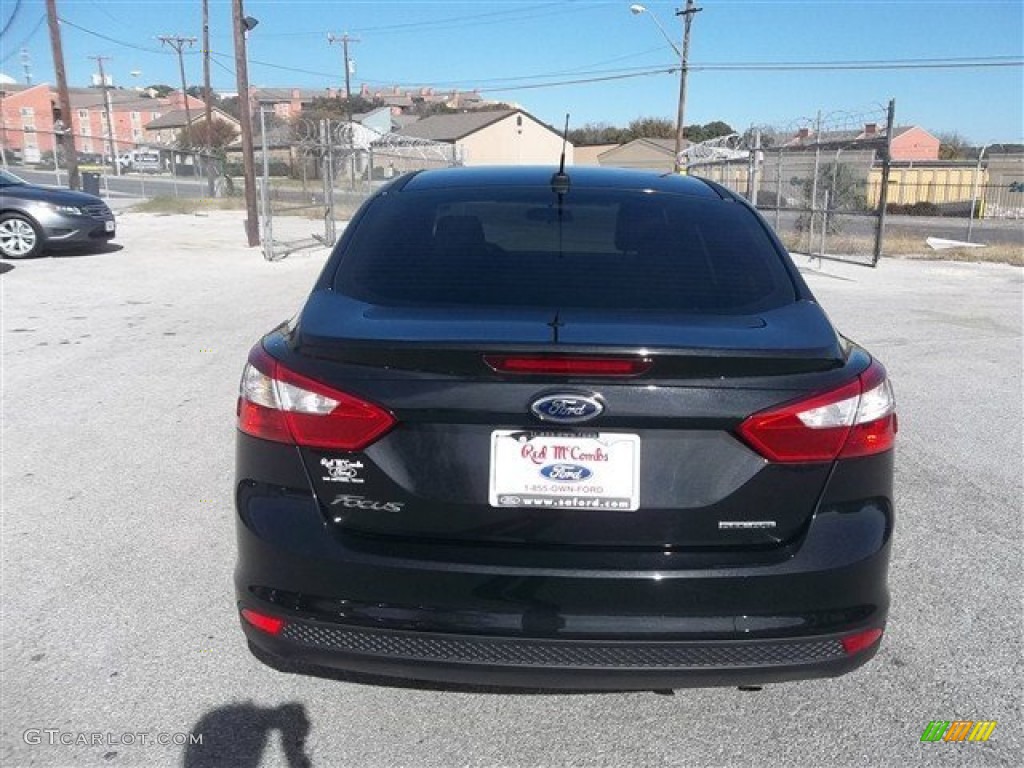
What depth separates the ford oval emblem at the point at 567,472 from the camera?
2139mm

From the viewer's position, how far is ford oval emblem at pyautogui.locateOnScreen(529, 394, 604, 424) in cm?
211

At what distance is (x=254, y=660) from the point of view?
9.63 ft

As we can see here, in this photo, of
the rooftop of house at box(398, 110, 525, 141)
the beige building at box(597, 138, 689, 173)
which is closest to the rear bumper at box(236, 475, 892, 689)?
the beige building at box(597, 138, 689, 173)

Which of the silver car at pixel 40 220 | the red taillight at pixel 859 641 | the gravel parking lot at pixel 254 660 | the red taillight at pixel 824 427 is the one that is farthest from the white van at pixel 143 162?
the red taillight at pixel 859 641

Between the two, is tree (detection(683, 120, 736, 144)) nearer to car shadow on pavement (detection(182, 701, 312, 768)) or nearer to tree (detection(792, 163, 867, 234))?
tree (detection(792, 163, 867, 234))

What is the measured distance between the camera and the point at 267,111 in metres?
14.7

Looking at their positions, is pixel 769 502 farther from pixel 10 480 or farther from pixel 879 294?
pixel 879 294

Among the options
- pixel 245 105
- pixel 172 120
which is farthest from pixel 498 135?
pixel 245 105

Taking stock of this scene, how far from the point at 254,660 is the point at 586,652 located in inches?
53.0

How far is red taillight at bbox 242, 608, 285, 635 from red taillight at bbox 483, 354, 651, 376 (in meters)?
0.92

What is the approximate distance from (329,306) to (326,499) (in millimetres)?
580

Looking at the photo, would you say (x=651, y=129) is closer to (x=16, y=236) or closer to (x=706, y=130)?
(x=706, y=130)

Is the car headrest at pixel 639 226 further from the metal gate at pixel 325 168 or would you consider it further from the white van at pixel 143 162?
the white van at pixel 143 162

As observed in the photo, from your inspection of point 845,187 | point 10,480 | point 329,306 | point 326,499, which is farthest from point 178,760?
point 845,187
